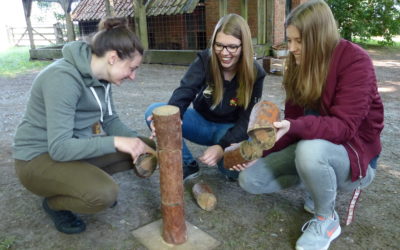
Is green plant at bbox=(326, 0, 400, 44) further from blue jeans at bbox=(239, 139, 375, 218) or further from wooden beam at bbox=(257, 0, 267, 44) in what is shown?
blue jeans at bbox=(239, 139, 375, 218)

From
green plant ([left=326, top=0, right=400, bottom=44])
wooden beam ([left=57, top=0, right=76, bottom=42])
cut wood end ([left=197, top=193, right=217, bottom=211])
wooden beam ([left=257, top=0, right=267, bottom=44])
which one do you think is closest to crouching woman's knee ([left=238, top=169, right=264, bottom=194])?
cut wood end ([left=197, top=193, right=217, bottom=211])

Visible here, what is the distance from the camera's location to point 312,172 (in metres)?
1.74

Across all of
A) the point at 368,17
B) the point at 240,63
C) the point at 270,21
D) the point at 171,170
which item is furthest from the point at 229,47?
the point at 368,17

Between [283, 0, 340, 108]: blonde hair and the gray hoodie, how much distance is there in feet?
3.35

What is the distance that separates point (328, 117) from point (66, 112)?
4.00 feet

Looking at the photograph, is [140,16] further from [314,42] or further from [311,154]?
[311,154]

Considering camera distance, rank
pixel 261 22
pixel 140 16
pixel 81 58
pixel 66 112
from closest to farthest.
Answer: pixel 66 112
pixel 81 58
pixel 261 22
pixel 140 16

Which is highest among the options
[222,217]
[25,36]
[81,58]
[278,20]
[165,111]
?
[278,20]

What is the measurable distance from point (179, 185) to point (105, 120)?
0.75 metres

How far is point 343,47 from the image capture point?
1.83 m

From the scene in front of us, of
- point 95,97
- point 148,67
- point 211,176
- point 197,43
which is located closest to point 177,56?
point 148,67

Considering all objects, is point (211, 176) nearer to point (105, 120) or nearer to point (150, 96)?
point (105, 120)

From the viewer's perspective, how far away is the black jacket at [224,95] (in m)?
2.40

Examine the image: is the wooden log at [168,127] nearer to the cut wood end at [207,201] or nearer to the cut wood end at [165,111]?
the cut wood end at [165,111]
